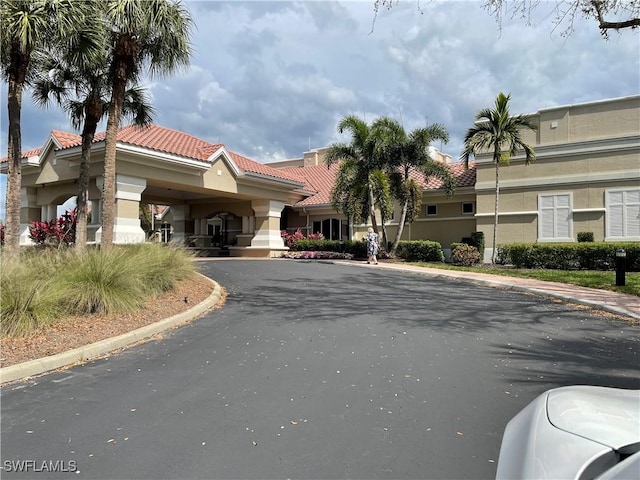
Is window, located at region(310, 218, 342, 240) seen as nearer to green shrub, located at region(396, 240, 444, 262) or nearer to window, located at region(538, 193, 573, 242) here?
green shrub, located at region(396, 240, 444, 262)

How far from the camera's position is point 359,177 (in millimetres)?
22656

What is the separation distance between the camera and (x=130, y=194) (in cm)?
1744

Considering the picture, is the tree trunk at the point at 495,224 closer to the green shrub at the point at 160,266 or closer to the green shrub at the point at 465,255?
the green shrub at the point at 465,255

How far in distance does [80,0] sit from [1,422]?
9604mm

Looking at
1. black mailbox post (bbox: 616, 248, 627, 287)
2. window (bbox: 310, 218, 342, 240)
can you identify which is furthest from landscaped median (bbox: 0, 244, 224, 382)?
window (bbox: 310, 218, 342, 240)

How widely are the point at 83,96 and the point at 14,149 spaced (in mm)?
4707

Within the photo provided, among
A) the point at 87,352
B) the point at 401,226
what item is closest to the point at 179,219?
the point at 401,226

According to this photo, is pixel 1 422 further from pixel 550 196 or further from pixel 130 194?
pixel 550 196

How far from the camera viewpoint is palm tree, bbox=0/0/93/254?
9039 mm

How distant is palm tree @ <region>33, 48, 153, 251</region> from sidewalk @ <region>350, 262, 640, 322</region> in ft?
39.4

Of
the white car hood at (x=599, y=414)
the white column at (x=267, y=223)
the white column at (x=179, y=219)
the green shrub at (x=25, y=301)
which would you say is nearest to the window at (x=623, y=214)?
the white column at (x=267, y=223)

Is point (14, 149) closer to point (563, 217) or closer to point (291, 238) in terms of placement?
point (291, 238)

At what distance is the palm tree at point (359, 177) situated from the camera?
71.1 feet

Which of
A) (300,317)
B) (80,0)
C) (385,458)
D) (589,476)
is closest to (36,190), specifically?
(80,0)
